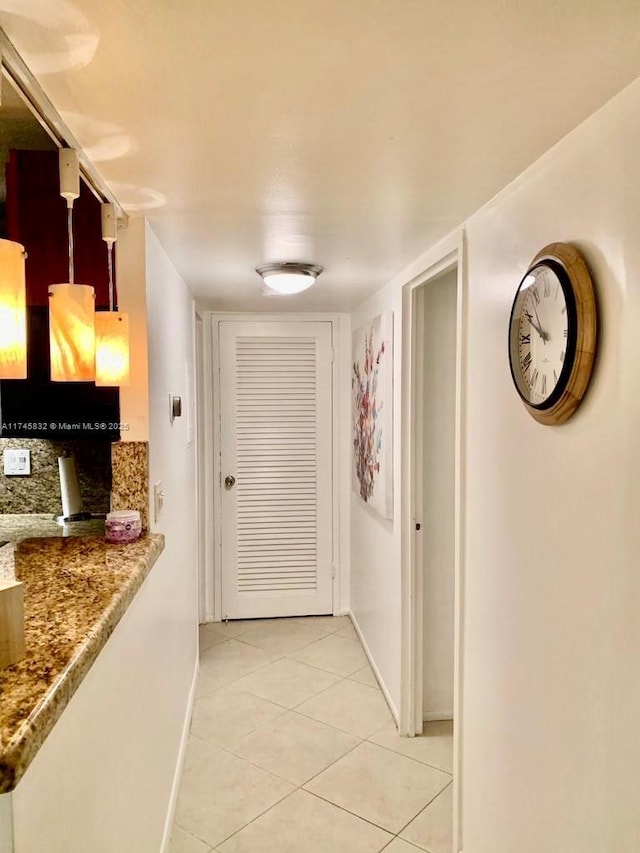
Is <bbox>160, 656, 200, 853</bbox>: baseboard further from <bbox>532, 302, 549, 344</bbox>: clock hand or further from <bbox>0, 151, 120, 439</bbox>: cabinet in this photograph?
<bbox>532, 302, 549, 344</bbox>: clock hand

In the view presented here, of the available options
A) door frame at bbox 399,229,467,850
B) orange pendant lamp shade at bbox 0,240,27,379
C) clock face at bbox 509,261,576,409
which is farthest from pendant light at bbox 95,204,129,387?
door frame at bbox 399,229,467,850

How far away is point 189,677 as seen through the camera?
3.16 meters

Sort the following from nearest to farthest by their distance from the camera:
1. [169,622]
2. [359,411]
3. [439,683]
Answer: [169,622] < [439,683] < [359,411]

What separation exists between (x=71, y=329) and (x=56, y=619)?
1.86 ft

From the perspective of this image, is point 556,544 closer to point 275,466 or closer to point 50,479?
point 50,479

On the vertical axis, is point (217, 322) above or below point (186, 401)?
above

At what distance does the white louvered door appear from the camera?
4332 millimetres

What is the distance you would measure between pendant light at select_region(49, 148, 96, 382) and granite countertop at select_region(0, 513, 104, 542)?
86cm

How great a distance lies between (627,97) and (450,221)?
2.96 feet

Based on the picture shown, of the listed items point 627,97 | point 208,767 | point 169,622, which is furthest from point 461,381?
point 208,767

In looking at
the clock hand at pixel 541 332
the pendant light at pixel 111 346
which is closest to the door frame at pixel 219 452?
the pendant light at pixel 111 346

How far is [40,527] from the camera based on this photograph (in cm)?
215

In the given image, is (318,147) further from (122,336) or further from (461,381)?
(461,381)

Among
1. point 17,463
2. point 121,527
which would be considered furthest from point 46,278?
point 17,463
